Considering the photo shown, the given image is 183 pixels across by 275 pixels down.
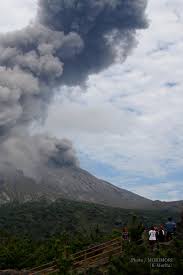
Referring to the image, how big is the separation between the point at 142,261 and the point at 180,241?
2615mm

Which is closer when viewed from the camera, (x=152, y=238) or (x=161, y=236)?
(x=152, y=238)

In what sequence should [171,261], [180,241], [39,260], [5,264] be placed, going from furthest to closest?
[5,264], [39,260], [180,241], [171,261]

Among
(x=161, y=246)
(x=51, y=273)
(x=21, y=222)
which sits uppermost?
(x=21, y=222)

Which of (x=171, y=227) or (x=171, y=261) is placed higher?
(x=171, y=227)

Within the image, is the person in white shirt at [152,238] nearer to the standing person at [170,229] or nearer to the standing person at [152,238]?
the standing person at [152,238]

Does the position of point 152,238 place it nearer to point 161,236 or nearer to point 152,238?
point 152,238

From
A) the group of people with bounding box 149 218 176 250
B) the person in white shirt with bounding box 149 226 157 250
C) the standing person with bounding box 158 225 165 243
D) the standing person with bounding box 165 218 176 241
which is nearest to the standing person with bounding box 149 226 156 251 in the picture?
the person in white shirt with bounding box 149 226 157 250

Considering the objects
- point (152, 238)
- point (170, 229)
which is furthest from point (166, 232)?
point (152, 238)


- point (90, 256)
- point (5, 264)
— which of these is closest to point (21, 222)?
point (5, 264)

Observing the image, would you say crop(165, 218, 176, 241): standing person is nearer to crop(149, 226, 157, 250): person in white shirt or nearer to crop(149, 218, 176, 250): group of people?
crop(149, 218, 176, 250): group of people

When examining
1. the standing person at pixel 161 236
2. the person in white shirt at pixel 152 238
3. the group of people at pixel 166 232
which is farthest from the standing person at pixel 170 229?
the person in white shirt at pixel 152 238

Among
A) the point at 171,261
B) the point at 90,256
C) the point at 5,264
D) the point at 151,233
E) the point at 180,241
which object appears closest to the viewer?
the point at 171,261

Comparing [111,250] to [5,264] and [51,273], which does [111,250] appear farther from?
[5,264]

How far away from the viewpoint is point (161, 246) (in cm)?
2434
